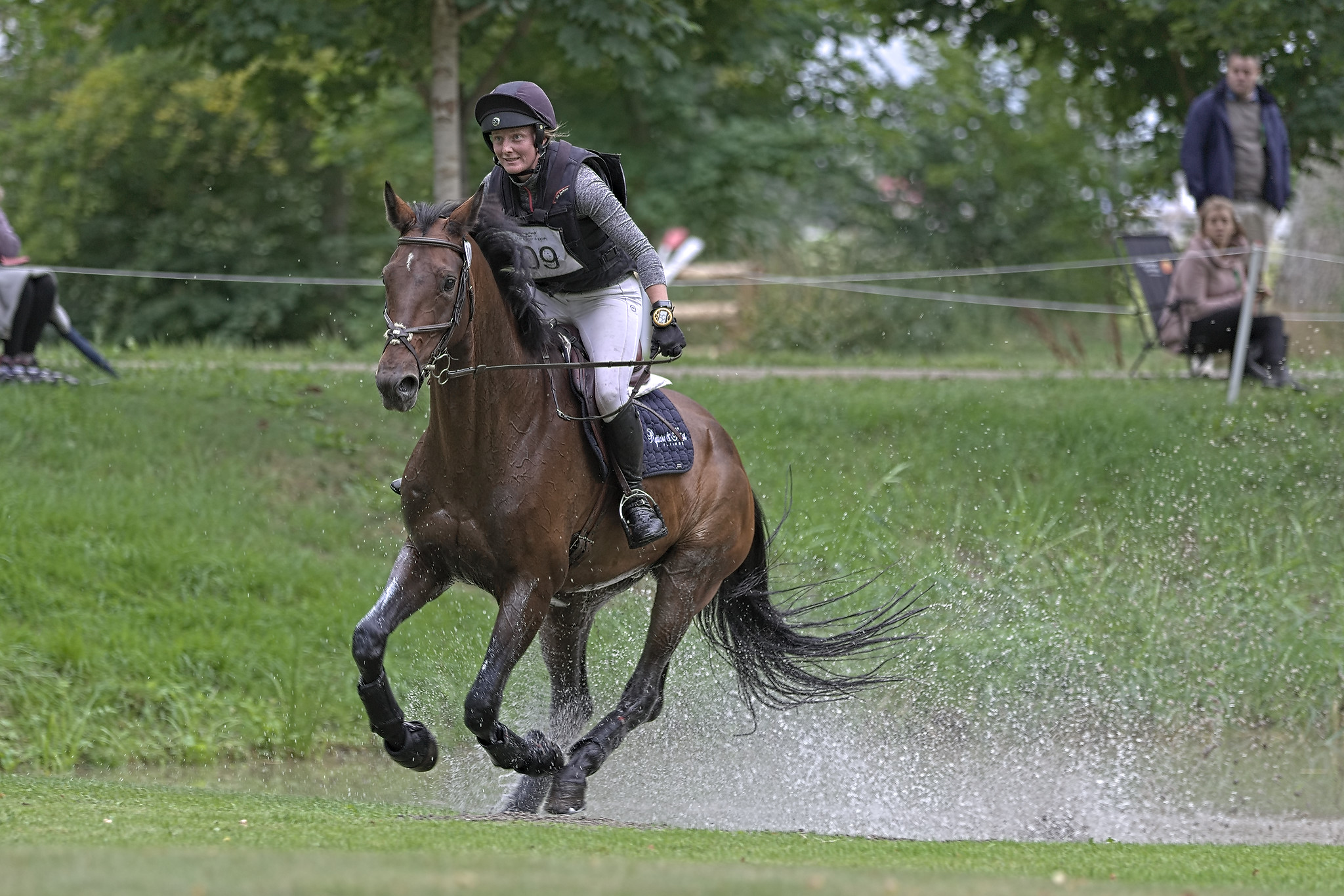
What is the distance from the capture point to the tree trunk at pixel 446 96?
12297 mm

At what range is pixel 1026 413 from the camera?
1273cm

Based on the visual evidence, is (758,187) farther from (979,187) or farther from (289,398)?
(289,398)

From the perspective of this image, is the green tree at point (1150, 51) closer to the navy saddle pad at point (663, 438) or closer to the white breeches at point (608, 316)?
the navy saddle pad at point (663, 438)

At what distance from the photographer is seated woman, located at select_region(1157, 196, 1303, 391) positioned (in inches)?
493

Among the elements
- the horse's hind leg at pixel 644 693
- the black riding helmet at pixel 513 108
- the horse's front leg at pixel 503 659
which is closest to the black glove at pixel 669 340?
the black riding helmet at pixel 513 108

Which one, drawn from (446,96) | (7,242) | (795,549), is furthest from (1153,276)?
(7,242)

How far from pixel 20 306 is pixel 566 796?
7167 mm

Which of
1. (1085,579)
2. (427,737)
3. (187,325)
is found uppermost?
(427,737)

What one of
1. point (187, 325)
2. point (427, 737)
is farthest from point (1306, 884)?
point (187, 325)

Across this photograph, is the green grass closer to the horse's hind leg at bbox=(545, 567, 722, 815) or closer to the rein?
the horse's hind leg at bbox=(545, 567, 722, 815)

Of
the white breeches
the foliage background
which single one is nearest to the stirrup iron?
the white breeches

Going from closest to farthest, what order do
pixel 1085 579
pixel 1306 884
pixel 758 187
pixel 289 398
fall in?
pixel 1306 884 → pixel 1085 579 → pixel 289 398 → pixel 758 187

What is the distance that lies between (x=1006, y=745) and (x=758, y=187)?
19218 millimetres

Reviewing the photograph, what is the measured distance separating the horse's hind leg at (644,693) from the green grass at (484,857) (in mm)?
696
